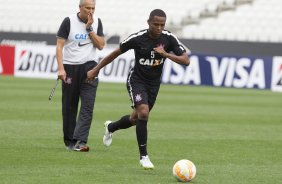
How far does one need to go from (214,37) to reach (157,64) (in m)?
25.9

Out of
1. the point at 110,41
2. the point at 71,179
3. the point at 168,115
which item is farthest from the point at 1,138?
the point at 110,41

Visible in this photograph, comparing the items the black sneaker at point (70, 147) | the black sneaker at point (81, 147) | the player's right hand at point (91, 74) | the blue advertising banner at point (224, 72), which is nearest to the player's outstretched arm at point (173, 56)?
the player's right hand at point (91, 74)

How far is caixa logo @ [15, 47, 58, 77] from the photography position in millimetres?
31328

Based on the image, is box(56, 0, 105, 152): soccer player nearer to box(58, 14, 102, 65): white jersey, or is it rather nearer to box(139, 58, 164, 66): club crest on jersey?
box(58, 14, 102, 65): white jersey

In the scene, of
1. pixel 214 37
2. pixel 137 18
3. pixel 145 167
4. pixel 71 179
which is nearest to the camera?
pixel 71 179

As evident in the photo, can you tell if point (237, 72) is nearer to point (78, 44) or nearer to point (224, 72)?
point (224, 72)

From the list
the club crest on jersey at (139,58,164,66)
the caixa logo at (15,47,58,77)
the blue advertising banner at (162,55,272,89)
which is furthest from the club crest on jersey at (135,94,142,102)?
the caixa logo at (15,47,58,77)

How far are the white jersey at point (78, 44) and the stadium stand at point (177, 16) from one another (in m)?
23.8

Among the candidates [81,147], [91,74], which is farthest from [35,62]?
[91,74]

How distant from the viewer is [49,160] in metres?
9.96

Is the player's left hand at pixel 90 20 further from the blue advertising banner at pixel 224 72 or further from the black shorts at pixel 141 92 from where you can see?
the blue advertising banner at pixel 224 72

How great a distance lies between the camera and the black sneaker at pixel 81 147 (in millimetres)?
11102

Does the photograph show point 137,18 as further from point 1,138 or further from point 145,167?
point 145,167

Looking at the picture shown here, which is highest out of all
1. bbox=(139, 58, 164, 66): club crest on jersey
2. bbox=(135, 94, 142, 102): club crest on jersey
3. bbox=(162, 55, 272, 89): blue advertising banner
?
bbox=(139, 58, 164, 66): club crest on jersey
